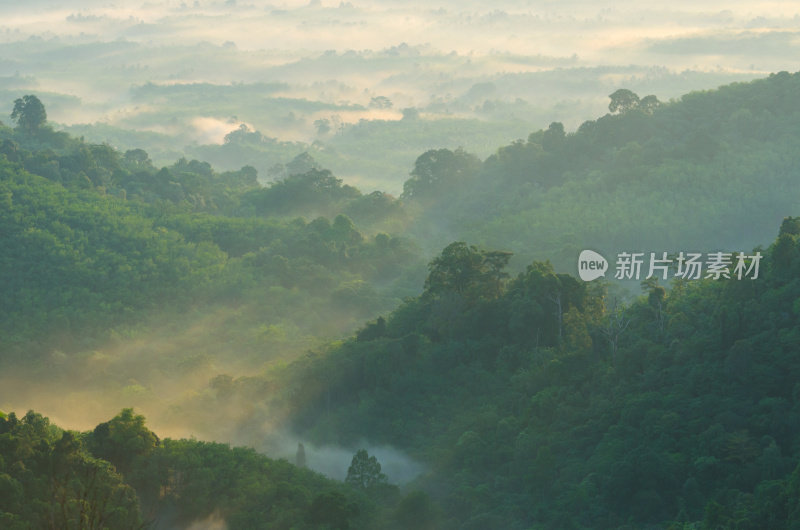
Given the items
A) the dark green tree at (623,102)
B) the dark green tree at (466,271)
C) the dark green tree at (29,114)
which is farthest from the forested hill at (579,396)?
the dark green tree at (29,114)

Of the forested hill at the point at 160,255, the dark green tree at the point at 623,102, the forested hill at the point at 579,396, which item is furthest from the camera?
the dark green tree at the point at 623,102

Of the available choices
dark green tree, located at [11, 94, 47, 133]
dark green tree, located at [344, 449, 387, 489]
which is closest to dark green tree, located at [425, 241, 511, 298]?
dark green tree, located at [344, 449, 387, 489]

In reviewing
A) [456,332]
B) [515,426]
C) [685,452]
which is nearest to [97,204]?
[456,332]

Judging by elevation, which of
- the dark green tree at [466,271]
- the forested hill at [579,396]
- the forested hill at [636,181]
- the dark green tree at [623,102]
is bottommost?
the forested hill at [579,396]

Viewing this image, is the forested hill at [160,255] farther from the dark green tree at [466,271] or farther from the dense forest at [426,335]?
the dark green tree at [466,271]

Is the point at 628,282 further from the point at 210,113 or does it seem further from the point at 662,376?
the point at 210,113

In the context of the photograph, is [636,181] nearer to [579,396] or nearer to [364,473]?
[579,396]

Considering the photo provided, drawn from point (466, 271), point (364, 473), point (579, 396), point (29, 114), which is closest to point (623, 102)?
point (466, 271)
